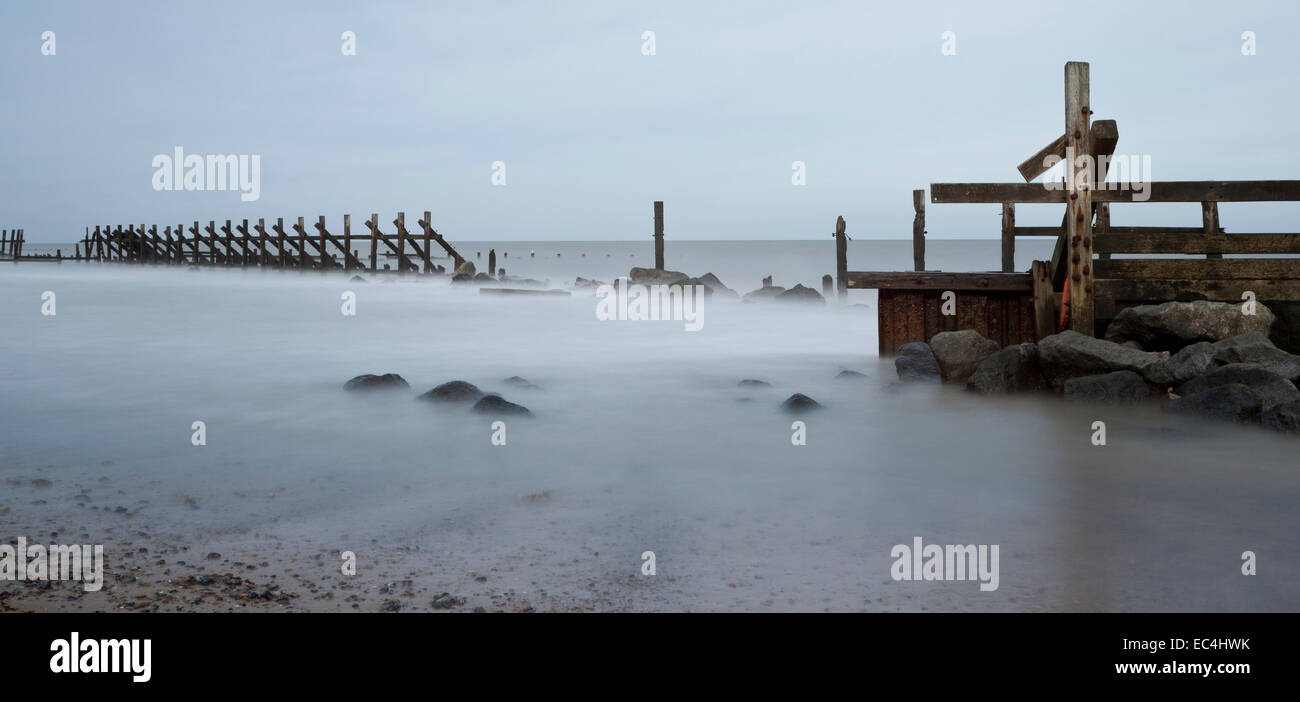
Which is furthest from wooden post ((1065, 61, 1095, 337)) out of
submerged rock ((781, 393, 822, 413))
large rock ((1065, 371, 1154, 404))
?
submerged rock ((781, 393, 822, 413))

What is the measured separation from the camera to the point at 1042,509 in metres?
6.33

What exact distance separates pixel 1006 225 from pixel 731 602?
61.1 feet

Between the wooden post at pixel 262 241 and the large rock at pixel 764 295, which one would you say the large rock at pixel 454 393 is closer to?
the large rock at pixel 764 295

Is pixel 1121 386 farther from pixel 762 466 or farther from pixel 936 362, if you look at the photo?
pixel 762 466

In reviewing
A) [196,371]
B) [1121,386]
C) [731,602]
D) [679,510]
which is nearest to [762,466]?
[679,510]

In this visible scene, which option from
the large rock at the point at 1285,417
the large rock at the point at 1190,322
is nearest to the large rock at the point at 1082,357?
the large rock at the point at 1190,322

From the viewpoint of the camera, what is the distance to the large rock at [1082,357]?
9.72m

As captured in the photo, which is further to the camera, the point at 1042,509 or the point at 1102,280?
the point at 1102,280

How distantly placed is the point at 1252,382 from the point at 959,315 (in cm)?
368

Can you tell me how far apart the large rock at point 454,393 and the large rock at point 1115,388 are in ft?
19.8

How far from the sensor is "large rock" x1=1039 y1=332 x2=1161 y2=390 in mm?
9719

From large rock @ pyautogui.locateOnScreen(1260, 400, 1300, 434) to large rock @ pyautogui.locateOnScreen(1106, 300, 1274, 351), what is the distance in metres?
2.11
